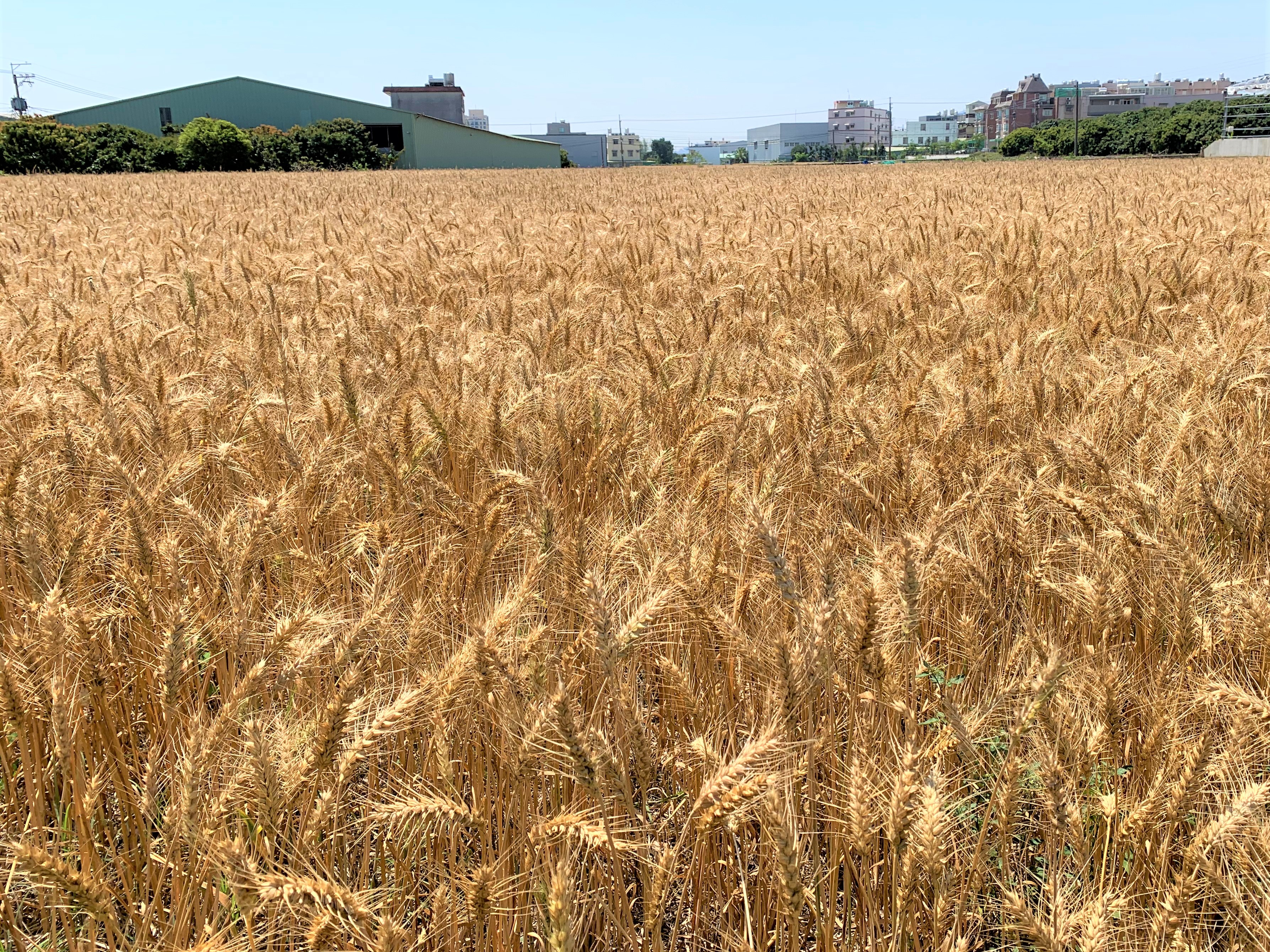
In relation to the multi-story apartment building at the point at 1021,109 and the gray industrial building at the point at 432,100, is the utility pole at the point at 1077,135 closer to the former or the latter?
the gray industrial building at the point at 432,100

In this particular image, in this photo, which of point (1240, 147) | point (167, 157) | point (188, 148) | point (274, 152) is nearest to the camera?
point (188, 148)

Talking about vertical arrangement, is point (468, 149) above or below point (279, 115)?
below

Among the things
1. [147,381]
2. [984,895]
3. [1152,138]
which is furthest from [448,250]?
[1152,138]

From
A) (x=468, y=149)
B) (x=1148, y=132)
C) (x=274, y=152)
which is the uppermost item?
(x=468, y=149)

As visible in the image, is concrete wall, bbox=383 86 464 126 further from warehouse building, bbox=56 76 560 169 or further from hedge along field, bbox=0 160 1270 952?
hedge along field, bbox=0 160 1270 952

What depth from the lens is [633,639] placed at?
4.17 ft

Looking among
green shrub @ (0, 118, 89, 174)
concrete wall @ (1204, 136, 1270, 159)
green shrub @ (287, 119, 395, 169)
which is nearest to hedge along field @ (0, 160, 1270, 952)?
green shrub @ (0, 118, 89, 174)

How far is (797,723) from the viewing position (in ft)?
4.75

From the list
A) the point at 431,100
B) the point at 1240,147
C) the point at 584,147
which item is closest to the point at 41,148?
the point at 431,100

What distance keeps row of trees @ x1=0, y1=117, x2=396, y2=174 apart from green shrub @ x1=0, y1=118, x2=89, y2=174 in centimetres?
3

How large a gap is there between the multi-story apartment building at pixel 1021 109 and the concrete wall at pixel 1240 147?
102994mm

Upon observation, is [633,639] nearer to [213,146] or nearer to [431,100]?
[213,146]

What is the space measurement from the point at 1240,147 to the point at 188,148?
4374cm

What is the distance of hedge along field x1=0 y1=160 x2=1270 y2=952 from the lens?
3.75ft
